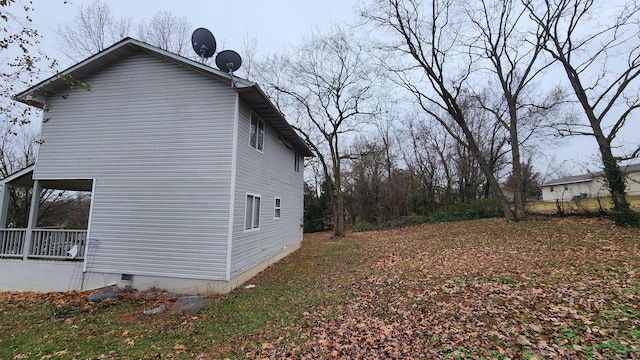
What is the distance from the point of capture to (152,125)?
8.09 m

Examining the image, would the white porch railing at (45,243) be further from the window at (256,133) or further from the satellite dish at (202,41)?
the satellite dish at (202,41)

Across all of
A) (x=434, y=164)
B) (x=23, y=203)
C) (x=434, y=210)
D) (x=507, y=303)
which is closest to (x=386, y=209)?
(x=434, y=210)

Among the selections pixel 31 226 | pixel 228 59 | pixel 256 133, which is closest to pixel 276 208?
pixel 256 133

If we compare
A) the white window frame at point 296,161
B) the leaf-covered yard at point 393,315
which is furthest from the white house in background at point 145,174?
the white window frame at point 296,161

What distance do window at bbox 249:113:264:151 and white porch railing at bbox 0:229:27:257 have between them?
7.54 m

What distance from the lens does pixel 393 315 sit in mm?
5062

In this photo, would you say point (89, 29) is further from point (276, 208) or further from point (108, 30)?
point (276, 208)

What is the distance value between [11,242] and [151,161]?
18.1 ft

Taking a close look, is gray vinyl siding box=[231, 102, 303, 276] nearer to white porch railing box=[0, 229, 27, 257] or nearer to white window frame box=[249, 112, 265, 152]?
white window frame box=[249, 112, 265, 152]

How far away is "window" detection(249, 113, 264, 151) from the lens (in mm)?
9148

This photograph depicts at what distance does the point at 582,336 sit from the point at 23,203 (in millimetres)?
26217

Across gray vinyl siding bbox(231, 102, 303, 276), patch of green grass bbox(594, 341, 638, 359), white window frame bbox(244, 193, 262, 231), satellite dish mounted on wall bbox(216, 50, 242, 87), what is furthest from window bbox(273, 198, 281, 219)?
patch of green grass bbox(594, 341, 638, 359)

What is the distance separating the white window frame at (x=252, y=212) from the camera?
866cm

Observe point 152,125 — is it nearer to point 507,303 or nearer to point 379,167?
point 507,303
